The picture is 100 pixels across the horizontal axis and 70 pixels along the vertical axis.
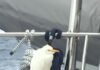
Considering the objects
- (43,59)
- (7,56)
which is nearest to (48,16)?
(43,59)

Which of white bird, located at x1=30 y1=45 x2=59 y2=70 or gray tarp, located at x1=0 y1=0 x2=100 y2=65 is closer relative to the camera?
white bird, located at x1=30 y1=45 x2=59 y2=70

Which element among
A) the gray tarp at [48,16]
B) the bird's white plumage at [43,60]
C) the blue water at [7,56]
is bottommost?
the blue water at [7,56]

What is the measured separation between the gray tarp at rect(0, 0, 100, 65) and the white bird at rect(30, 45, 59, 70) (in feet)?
0.86

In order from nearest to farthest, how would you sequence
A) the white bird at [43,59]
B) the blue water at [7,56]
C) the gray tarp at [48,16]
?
the white bird at [43,59] → the gray tarp at [48,16] → the blue water at [7,56]

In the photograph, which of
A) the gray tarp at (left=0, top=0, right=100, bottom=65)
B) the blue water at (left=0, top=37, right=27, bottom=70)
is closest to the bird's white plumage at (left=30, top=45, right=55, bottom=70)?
the gray tarp at (left=0, top=0, right=100, bottom=65)

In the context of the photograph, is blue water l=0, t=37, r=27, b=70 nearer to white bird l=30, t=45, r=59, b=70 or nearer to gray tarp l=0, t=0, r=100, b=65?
gray tarp l=0, t=0, r=100, b=65

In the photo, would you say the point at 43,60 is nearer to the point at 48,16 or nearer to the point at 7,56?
the point at 48,16

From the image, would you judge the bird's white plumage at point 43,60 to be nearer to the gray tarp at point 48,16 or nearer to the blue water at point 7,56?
the gray tarp at point 48,16

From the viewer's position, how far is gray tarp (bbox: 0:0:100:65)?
66.7 inches

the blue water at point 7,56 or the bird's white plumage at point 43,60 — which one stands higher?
the bird's white plumage at point 43,60

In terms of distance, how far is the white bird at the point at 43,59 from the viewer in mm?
1508

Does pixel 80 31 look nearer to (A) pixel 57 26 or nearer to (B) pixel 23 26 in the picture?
(A) pixel 57 26

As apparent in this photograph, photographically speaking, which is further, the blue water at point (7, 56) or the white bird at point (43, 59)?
the blue water at point (7, 56)

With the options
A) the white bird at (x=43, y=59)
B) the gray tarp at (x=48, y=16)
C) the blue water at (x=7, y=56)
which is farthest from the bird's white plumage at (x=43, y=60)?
the blue water at (x=7, y=56)
